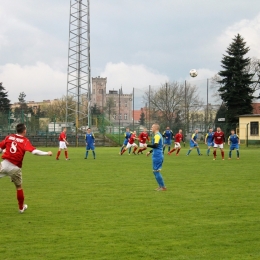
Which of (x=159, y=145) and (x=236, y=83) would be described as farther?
(x=236, y=83)

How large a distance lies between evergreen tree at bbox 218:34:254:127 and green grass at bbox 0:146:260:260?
4588 centimetres

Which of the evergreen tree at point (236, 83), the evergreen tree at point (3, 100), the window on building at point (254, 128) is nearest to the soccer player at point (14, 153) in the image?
the window on building at point (254, 128)

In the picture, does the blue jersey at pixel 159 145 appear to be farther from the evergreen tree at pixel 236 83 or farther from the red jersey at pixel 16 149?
the evergreen tree at pixel 236 83

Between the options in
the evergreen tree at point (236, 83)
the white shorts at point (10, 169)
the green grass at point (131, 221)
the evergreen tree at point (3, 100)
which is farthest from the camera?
the evergreen tree at point (3, 100)

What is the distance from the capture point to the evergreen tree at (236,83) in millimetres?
60406

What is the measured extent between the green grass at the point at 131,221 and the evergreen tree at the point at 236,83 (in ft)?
151

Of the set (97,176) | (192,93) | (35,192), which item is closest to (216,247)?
(35,192)

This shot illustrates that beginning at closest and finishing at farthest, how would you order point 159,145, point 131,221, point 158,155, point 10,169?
point 131,221 → point 10,169 → point 159,145 → point 158,155

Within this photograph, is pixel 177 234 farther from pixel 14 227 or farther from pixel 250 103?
pixel 250 103

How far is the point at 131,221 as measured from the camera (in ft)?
29.9

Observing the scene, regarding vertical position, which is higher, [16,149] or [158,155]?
[16,149]

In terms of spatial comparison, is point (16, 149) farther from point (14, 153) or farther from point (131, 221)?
point (131, 221)

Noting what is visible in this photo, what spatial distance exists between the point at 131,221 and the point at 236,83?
177 ft

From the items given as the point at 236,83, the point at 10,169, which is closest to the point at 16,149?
the point at 10,169
